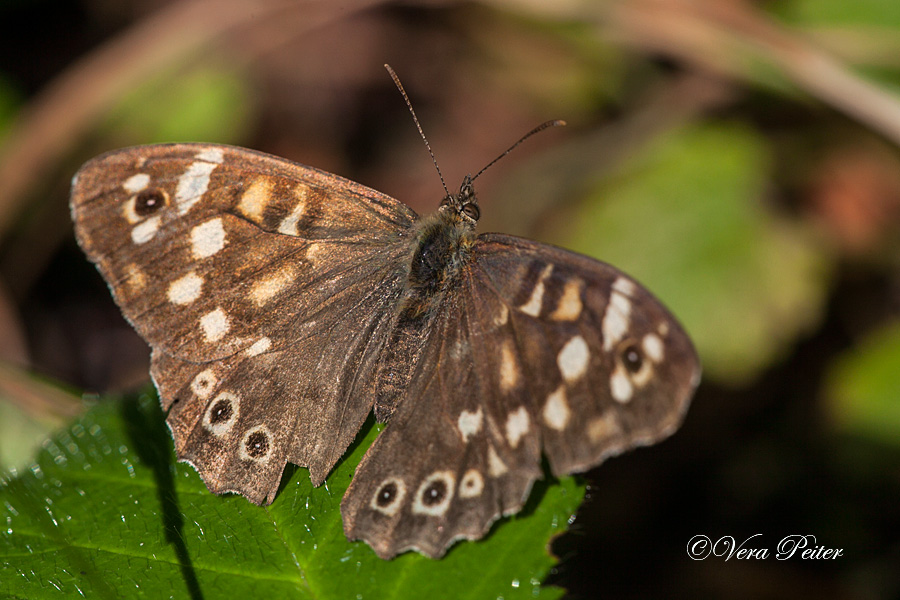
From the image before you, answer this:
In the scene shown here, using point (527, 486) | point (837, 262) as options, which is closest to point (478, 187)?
point (837, 262)

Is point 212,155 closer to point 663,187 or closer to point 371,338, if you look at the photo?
point 371,338

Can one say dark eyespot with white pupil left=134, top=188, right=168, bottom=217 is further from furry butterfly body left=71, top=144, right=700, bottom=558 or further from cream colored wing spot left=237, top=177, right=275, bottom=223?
cream colored wing spot left=237, top=177, right=275, bottom=223

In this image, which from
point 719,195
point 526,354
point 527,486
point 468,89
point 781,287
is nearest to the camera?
point 527,486

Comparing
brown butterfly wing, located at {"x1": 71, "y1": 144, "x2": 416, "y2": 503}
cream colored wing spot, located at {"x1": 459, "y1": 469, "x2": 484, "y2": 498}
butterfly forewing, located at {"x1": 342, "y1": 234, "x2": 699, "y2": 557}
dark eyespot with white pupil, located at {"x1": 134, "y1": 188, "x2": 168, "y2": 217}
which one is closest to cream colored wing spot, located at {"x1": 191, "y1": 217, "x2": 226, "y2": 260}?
brown butterfly wing, located at {"x1": 71, "y1": 144, "x2": 416, "y2": 503}

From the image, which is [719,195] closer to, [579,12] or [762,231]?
[762,231]

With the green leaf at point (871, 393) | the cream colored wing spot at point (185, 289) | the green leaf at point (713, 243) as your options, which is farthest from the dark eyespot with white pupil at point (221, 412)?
the green leaf at point (871, 393)

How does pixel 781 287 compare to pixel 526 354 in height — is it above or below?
below
